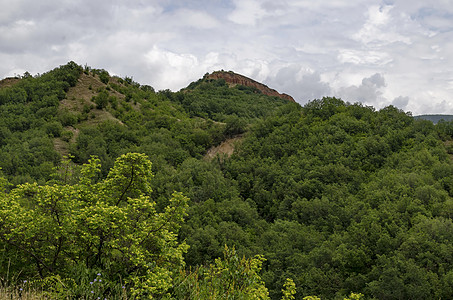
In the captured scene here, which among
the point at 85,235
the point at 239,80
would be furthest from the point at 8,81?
the point at 239,80

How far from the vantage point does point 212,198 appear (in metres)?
42.1

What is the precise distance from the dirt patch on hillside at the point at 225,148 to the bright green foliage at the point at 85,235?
44.9m

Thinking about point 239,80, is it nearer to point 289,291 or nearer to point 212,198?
point 212,198

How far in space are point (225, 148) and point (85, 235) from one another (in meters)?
47.6

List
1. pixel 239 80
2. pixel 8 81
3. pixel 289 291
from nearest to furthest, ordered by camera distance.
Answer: pixel 289 291 → pixel 8 81 → pixel 239 80

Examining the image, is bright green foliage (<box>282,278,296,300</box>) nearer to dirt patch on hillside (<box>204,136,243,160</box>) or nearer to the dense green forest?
the dense green forest

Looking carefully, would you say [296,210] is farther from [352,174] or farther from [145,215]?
[145,215]

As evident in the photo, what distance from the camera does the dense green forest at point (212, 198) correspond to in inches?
352

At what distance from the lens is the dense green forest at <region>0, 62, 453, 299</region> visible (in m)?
8.94

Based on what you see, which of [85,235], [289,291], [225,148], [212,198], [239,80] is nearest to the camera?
[289,291]

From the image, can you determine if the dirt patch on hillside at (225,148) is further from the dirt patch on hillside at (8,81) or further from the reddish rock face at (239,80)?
the reddish rock face at (239,80)

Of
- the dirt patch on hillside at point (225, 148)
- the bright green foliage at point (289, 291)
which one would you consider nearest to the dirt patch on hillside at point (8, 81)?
the dirt patch on hillside at point (225, 148)

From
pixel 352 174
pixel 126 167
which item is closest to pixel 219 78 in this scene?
pixel 352 174

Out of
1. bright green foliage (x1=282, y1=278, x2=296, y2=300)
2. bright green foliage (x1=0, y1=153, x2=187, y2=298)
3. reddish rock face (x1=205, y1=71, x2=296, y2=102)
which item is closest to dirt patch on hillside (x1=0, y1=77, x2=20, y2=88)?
bright green foliage (x1=0, y1=153, x2=187, y2=298)
